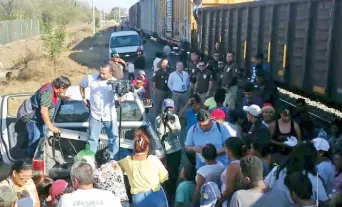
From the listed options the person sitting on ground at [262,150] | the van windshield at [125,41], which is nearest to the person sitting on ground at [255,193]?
the person sitting on ground at [262,150]

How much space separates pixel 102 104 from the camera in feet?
23.9

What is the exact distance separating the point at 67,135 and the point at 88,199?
2.63 m

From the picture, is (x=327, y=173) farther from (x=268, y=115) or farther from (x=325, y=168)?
(x=268, y=115)

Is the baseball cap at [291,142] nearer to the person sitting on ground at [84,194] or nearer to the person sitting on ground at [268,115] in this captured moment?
the person sitting on ground at [268,115]

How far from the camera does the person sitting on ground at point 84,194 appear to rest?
4.17 m

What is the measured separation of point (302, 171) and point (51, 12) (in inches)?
3130

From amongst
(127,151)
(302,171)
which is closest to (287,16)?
(127,151)

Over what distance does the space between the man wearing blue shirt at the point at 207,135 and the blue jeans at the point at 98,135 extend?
1085 mm

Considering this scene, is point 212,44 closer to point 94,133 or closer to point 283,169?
point 94,133

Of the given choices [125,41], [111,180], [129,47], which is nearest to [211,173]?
[111,180]

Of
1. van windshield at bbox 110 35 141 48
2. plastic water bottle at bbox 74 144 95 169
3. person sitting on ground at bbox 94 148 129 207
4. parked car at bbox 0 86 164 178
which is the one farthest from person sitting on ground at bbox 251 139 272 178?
A: van windshield at bbox 110 35 141 48

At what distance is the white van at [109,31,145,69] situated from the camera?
24.4 meters

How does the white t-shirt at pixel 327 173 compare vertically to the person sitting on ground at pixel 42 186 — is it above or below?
above

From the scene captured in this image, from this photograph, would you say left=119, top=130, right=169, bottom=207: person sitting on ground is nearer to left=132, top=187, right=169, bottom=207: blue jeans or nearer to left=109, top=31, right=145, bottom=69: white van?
left=132, top=187, right=169, bottom=207: blue jeans
